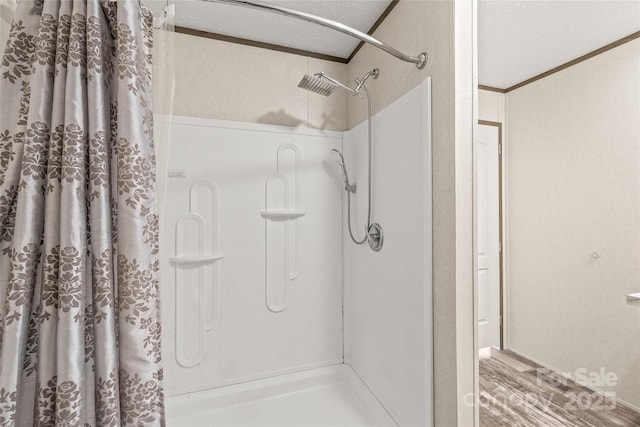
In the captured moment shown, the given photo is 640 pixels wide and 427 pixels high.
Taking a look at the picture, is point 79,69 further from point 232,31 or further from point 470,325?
point 470,325

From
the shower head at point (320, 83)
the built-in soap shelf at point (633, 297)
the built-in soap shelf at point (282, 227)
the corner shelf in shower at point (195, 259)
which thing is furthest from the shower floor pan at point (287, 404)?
the shower head at point (320, 83)

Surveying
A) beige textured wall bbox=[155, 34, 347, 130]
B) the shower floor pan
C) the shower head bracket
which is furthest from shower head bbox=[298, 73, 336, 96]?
the shower floor pan

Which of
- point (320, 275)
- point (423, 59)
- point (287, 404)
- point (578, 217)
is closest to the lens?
point (423, 59)

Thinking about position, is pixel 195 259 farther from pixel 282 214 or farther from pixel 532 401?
pixel 532 401

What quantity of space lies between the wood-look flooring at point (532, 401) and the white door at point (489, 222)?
22 centimetres

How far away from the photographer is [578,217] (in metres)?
1.53

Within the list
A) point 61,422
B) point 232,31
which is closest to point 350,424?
point 61,422

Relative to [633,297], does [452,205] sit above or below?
above

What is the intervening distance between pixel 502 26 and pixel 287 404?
7.94 feet

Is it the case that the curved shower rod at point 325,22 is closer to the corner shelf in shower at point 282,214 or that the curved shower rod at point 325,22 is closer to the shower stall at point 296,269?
the shower stall at point 296,269

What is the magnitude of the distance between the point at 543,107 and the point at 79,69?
216 cm

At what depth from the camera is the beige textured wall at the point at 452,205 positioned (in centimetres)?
104

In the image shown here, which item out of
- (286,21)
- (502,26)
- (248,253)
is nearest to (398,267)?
(248,253)

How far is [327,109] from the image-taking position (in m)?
1.94
